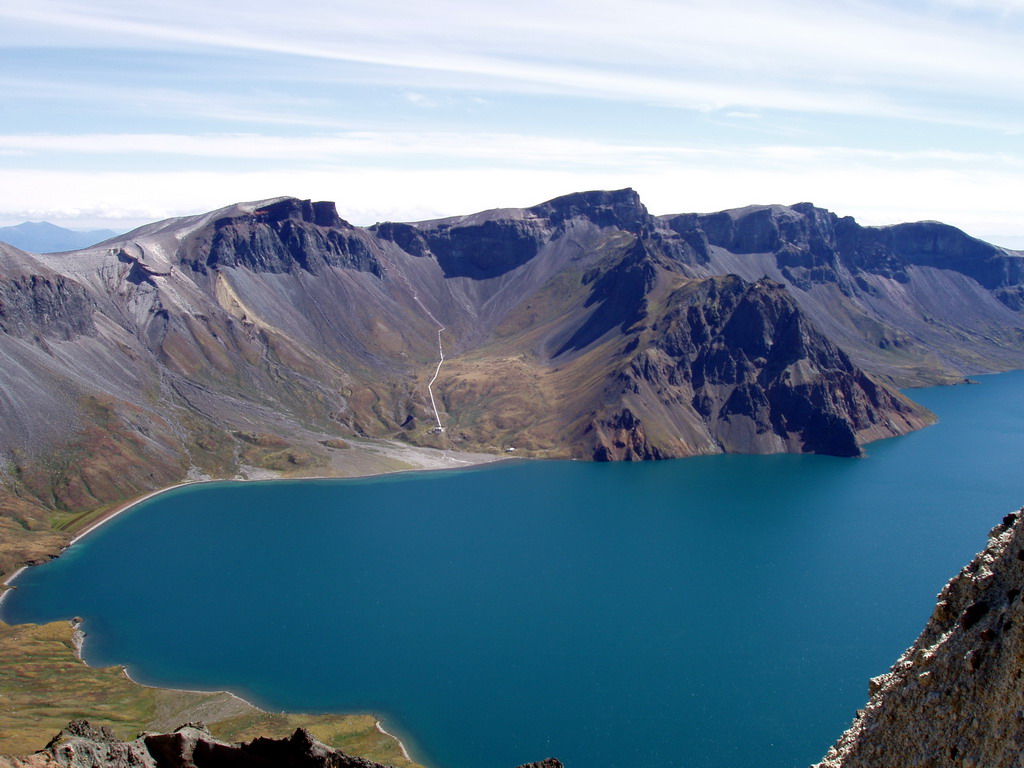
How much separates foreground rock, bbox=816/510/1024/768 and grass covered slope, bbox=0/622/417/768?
60886 millimetres

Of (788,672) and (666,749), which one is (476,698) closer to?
(666,749)

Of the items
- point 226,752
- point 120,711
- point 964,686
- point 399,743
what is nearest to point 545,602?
point 399,743

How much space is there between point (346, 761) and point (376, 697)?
53652 millimetres

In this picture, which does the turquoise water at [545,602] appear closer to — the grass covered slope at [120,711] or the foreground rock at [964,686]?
the grass covered slope at [120,711]

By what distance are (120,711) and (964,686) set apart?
8852 centimetres

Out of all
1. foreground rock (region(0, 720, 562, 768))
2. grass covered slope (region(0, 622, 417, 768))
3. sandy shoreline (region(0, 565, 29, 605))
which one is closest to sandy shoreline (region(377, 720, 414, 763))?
grass covered slope (region(0, 622, 417, 768))

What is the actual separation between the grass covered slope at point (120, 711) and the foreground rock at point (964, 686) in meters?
60.9

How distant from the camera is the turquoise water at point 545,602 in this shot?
277 ft

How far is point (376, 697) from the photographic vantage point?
90875 millimetres

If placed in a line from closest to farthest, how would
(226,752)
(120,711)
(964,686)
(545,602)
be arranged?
1. (964,686)
2. (226,752)
3. (120,711)
4. (545,602)

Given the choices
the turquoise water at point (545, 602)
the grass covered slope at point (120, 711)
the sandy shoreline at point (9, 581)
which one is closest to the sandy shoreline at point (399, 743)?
the grass covered slope at point (120, 711)

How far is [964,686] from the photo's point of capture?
22.3 metres

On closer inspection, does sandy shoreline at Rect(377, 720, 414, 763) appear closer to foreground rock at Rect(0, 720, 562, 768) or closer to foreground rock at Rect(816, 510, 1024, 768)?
foreground rock at Rect(0, 720, 562, 768)

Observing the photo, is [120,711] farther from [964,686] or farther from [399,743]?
[964,686]
